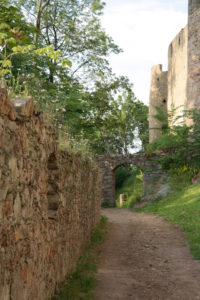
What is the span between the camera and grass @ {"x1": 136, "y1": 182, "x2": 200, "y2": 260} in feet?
29.6

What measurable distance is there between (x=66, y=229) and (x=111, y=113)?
16.8m

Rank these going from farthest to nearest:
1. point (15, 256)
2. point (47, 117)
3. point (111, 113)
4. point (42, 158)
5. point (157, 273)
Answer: point (111, 113) < point (157, 273) < point (47, 117) < point (42, 158) < point (15, 256)

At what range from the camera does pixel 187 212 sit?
1254cm

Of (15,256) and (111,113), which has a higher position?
(111,113)

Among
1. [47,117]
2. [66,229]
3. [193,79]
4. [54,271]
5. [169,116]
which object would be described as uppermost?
[193,79]

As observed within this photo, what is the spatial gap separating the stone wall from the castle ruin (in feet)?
53.1

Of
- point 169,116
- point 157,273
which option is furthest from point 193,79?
point 157,273

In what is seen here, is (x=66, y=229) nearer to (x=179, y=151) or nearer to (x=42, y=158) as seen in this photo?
(x=42, y=158)

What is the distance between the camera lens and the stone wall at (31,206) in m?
3.22

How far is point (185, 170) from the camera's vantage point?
19625 mm

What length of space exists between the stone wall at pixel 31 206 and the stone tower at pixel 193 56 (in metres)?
15.9

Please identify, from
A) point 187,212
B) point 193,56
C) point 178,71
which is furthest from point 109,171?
point 187,212

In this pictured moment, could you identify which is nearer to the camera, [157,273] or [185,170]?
[157,273]

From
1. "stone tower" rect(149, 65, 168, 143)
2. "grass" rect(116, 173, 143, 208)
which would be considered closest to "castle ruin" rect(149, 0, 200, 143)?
"stone tower" rect(149, 65, 168, 143)
